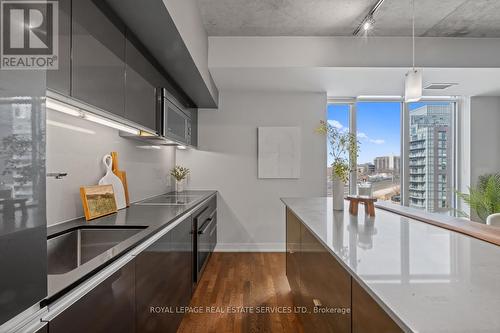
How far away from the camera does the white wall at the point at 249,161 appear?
4.61 meters

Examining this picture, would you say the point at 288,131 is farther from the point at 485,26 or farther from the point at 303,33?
the point at 485,26

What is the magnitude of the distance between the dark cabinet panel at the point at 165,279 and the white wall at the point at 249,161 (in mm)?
2026

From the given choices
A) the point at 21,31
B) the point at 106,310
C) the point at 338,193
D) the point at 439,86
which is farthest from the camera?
the point at 439,86

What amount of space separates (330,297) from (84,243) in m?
1.39

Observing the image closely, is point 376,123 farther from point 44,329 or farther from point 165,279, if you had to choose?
point 44,329

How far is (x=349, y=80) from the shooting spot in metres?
3.97

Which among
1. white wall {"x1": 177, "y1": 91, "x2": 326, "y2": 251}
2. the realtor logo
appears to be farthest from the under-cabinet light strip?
white wall {"x1": 177, "y1": 91, "x2": 326, "y2": 251}

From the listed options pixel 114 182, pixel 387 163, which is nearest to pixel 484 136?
pixel 387 163

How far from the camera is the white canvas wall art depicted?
4.62 metres

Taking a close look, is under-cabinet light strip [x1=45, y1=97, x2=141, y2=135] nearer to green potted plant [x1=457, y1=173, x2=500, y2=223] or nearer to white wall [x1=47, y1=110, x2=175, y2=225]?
white wall [x1=47, y1=110, x2=175, y2=225]

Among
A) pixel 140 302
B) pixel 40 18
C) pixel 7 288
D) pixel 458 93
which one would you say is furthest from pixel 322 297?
pixel 458 93

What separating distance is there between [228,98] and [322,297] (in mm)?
3642

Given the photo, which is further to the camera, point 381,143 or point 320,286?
point 381,143

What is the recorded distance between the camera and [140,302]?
1.46m
